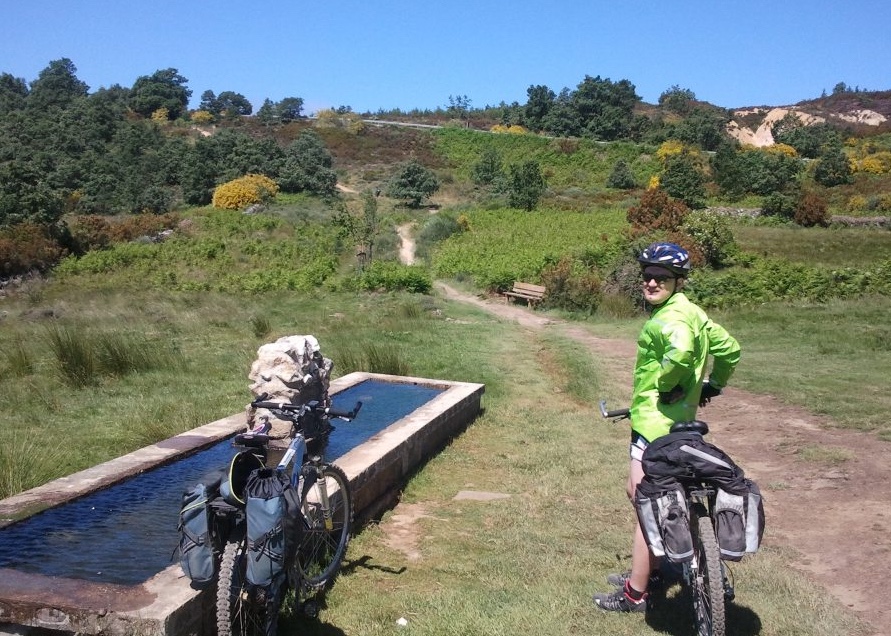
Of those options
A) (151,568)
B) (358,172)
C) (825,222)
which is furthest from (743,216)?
(151,568)

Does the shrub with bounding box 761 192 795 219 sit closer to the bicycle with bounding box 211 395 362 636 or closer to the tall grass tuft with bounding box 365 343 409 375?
the tall grass tuft with bounding box 365 343 409 375

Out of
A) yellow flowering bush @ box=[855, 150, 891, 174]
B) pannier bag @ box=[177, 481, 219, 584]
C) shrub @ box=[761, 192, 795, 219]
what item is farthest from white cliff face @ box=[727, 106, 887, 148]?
pannier bag @ box=[177, 481, 219, 584]

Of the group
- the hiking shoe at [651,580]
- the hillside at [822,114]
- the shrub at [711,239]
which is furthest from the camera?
the hillside at [822,114]

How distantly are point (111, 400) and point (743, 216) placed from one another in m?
31.4

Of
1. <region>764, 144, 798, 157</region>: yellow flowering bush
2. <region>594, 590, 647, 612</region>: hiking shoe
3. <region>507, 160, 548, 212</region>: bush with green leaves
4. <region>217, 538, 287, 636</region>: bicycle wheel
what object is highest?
<region>764, 144, 798, 157</region>: yellow flowering bush

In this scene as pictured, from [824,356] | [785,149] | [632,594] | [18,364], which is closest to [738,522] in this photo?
[632,594]

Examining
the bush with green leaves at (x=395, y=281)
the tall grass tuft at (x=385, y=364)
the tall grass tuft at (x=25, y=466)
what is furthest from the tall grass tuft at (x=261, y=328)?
the bush with green leaves at (x=395, y=281)

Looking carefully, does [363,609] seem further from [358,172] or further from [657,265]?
[358,172]

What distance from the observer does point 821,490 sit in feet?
18.4

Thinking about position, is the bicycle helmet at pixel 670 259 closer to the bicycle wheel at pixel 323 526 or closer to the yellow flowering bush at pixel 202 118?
the bicycle wheel at pixel 323 526

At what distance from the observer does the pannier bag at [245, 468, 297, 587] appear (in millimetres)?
2861

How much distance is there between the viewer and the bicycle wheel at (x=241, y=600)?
9.45ft

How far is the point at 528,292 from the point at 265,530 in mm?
17242

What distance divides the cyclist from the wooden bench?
15891 mm
